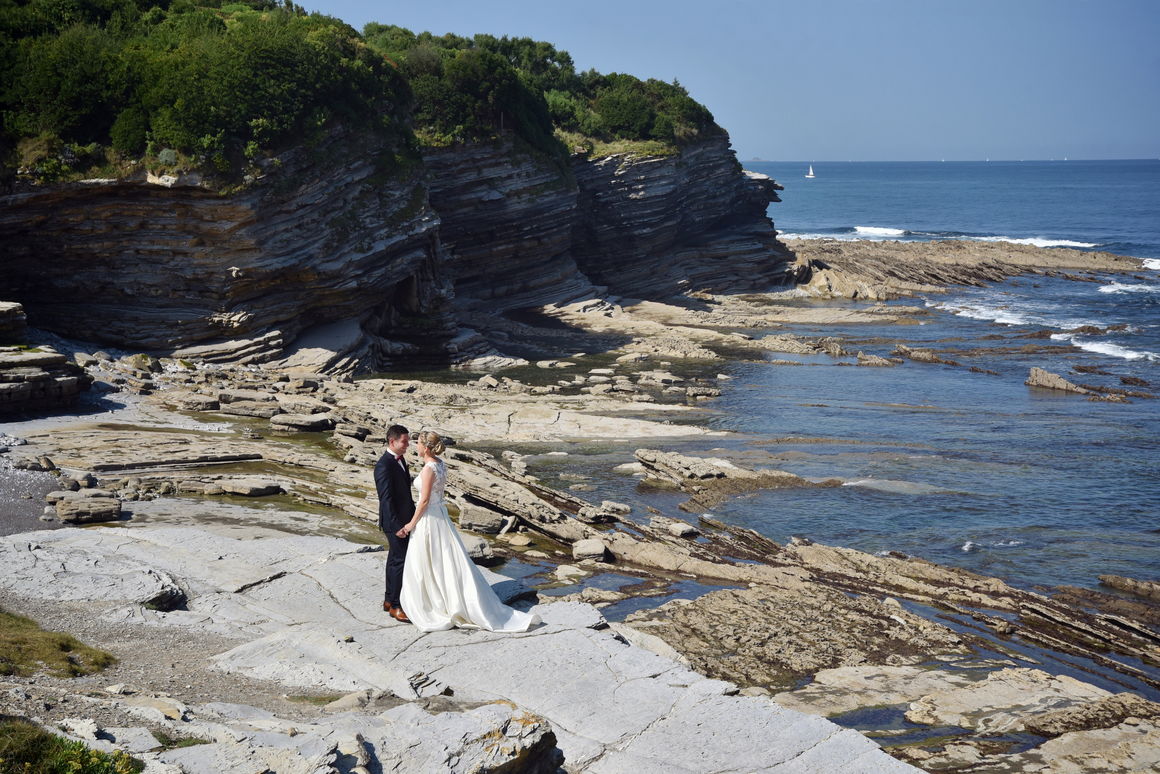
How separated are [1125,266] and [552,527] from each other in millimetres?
69498

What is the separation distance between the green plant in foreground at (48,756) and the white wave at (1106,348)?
147ft

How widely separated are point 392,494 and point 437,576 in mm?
1040

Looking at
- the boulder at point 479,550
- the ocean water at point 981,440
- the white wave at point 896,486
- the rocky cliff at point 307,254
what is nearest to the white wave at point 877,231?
the ocean water at point 981,440

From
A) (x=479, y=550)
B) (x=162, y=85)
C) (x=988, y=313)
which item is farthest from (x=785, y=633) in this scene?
(x=988, y=313)

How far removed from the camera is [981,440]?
28.0 metres

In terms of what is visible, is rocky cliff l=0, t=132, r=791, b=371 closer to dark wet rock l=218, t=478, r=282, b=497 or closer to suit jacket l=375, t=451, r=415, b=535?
dark wet rock l=218, t=478, r=282, b=497

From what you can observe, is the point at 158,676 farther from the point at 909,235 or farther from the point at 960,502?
the point at 909,235

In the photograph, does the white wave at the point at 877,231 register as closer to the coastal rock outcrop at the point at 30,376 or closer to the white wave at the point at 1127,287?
the white wave at the point at 1127,287

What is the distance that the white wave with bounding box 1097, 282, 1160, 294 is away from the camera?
61741 mm

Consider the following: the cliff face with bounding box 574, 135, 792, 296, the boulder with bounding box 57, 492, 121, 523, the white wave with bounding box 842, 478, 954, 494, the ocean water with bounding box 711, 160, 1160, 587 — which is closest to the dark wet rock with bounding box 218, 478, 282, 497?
the boulder with bounding box 57, 492, 121, 523

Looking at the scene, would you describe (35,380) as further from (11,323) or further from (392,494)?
(392,494)

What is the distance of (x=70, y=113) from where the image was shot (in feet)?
94.5

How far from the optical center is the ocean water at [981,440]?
20.1 m

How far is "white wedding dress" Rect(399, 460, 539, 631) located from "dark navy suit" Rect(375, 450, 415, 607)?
0.25 m
